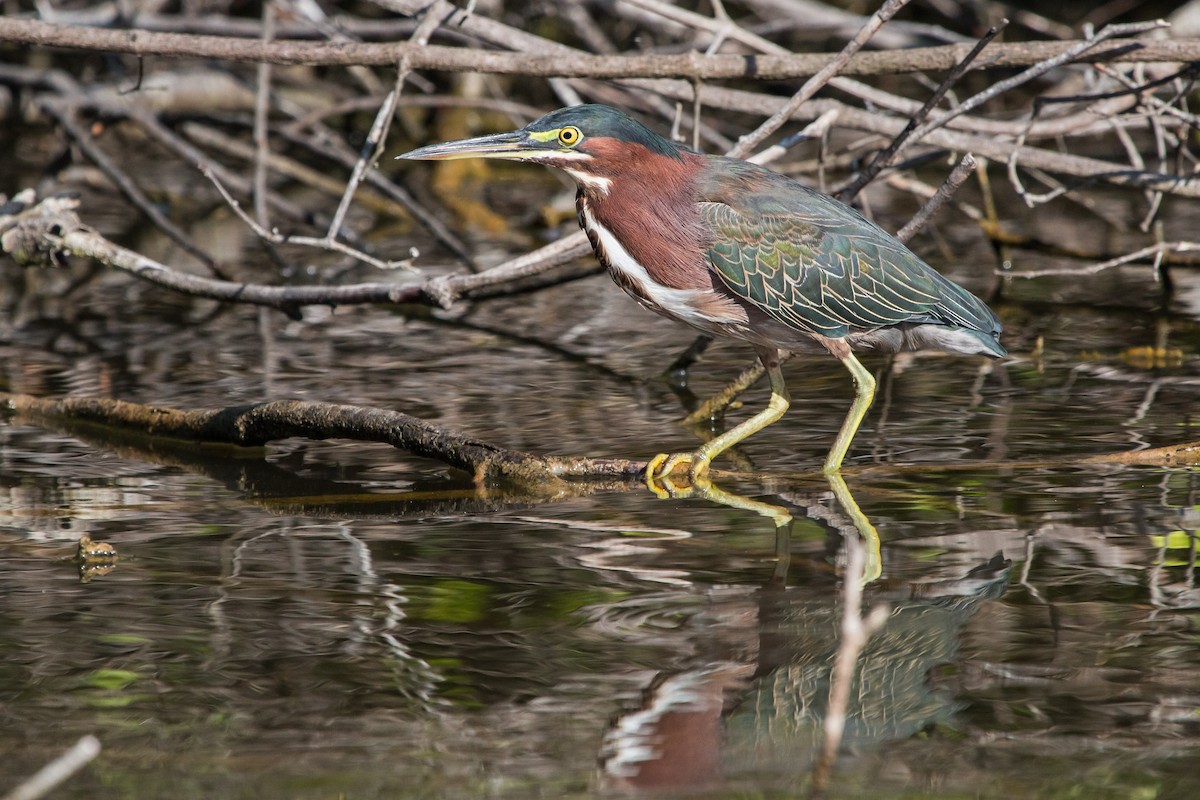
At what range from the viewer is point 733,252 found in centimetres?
480

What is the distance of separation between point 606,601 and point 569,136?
168cm

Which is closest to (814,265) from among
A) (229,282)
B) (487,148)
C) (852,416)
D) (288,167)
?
(852,416)

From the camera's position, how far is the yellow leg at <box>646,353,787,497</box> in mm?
4824

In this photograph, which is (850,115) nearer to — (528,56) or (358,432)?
(528,56)

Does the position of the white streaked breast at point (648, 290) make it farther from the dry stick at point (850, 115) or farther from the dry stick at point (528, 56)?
the dry stick at point (850, 115)

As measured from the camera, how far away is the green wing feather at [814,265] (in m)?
4.83

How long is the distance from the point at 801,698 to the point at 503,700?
26.4 inches

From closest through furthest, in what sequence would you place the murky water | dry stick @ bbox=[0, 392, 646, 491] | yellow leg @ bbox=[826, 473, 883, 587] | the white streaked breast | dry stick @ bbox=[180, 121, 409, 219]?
the murky water, yellow leg @ bbox=[826, 473, 883, 587], dry stick @ bbox=[0, 392, 646, 491], the white streaked breast, dry stick @ bbox=[180, 121, 409, 219]

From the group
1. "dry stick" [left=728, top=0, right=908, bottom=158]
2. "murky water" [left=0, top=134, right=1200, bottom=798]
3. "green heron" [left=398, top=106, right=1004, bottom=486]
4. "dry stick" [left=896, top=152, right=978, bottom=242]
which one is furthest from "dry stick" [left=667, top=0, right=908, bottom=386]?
"dry stick" [left=896, top=152, right=978, bottom=242]

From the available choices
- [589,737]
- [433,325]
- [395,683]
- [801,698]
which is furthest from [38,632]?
[433,325]

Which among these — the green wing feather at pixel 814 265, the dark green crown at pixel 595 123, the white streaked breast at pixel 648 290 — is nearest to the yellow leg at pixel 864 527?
the green wing feather at pixel 814 265

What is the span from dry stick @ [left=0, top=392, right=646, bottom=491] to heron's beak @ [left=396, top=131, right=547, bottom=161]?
890mm

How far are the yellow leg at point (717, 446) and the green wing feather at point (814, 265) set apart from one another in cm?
37

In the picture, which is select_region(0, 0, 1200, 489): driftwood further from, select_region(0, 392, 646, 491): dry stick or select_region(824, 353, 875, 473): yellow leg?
select_region(824, 353, 875, 473): yellow leg
